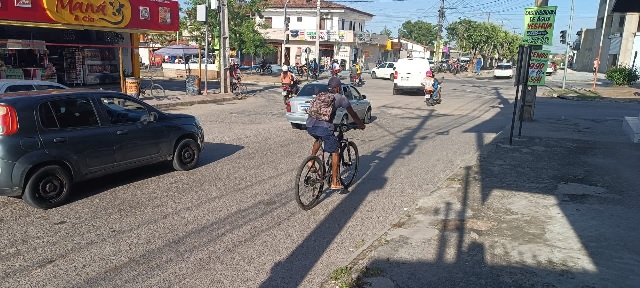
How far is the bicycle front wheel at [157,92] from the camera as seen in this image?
67.9 feet

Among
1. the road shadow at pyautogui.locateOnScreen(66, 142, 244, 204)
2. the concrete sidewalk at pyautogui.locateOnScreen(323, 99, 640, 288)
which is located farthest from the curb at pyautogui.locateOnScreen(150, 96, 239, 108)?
the concrete sidewalk at pyautogui.locateOnScreen(323, 99, 640, 288)

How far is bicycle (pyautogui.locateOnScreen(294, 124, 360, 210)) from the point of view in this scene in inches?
244

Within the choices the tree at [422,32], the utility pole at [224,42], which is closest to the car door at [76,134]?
the utility pole at [224,42]

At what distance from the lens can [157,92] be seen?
22.1 m

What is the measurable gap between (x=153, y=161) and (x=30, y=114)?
206 cm

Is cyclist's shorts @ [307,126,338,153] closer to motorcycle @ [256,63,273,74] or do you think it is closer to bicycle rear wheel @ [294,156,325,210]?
bicycle rear wheel @ [294,156,325,210]

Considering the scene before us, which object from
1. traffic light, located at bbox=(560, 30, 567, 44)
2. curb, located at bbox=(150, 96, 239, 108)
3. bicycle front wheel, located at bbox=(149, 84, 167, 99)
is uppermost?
traffic light, located at bbox=(560, 30, 567, 44)

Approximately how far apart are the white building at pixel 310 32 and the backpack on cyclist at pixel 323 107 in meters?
48.5

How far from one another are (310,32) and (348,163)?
4904 cm

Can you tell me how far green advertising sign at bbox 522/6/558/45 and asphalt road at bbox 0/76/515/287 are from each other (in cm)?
349

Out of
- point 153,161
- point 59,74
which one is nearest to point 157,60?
point 59,74

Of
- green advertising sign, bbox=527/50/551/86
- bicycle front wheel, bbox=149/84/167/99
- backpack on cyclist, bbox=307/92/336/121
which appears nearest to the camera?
backpack on cyclist, bbox=307/92/336/121

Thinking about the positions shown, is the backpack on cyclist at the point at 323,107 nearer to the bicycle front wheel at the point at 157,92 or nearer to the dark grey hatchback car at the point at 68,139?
the dark grey hatchback car at the point at 68,139

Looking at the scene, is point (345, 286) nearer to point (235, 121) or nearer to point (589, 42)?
point (235, 121)
